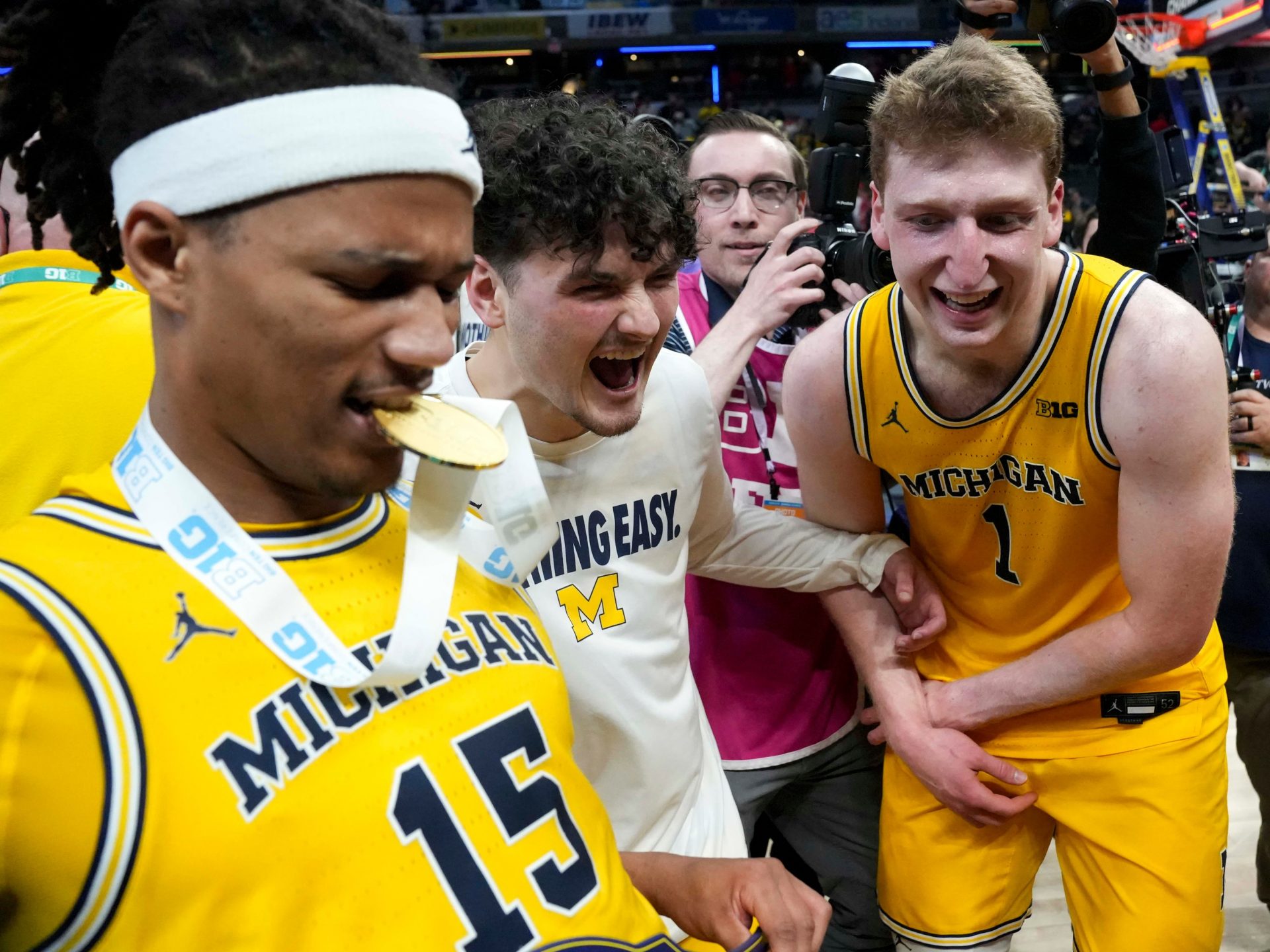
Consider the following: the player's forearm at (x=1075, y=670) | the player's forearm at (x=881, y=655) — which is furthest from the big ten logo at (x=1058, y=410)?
the player's forearm at (x=881, y=655)

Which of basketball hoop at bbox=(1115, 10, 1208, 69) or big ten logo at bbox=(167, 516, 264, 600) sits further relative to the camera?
basketball hoop at bbox=(1115, 10, 1208, 69)

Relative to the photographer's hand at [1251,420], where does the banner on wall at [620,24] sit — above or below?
above

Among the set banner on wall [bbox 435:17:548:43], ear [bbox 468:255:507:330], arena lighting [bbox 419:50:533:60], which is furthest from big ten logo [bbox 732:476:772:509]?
banner on wall [bbox 435:17:548:43]

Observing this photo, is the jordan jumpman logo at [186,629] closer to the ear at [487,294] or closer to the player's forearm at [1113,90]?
the ear at [487,294]

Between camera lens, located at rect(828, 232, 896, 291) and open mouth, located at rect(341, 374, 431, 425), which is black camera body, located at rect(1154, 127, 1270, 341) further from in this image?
open mouth, located at rect(341, 374, 431, 425)

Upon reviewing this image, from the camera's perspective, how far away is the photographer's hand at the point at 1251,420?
2758 millimetres

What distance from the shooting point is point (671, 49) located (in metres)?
20.5

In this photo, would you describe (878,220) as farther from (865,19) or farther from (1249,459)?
(865,19)

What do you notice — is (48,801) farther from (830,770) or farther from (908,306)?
(830,770)

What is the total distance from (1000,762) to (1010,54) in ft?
4.24

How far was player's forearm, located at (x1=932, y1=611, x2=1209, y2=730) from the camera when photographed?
183 cm

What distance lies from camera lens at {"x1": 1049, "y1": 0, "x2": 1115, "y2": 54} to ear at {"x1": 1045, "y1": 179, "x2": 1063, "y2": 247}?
0.63m

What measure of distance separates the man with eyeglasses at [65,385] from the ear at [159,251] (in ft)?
1.21

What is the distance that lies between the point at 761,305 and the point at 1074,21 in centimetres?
92
